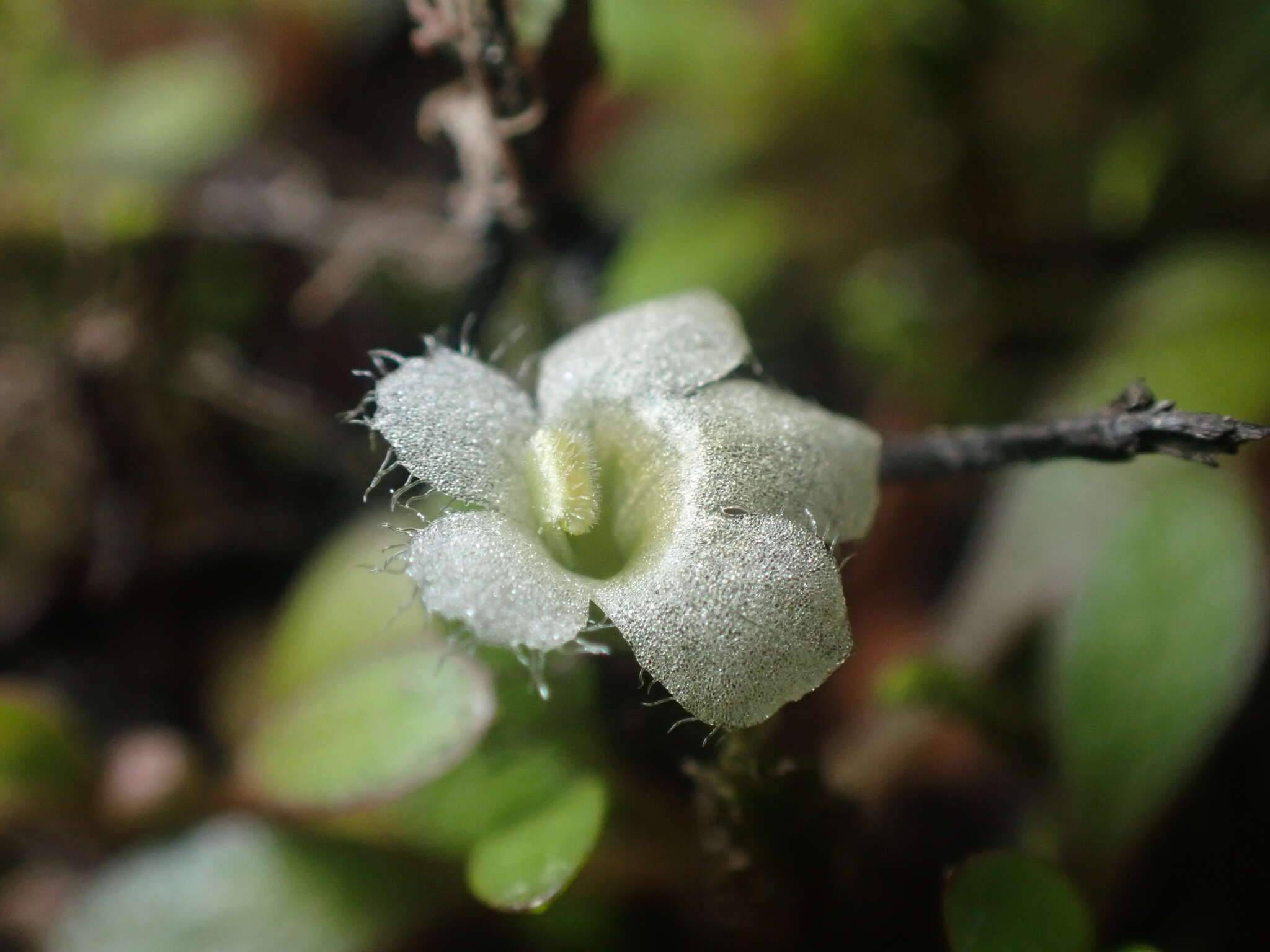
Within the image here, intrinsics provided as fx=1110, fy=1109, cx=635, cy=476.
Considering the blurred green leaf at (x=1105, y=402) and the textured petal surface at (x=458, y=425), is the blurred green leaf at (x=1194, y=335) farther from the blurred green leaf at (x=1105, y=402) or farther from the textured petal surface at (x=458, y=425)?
the textured petal surface at (x=458, y=425)

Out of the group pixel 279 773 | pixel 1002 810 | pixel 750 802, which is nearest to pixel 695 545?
pixel 750 802

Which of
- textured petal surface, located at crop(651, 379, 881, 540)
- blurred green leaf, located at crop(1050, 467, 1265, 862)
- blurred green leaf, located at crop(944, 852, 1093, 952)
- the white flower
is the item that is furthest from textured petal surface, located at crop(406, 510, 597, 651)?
blurred green leaf, located at crop(1050, 467, 1265, 862)

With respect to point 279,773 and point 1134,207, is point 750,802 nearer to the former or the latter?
point 279,773

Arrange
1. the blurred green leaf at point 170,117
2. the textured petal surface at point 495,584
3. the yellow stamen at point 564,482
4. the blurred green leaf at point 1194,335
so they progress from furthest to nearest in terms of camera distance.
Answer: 1. the blurred green leaf at point 170,117
2. the blurred green leaf at point 1194,335
3. the yellow stamen at point 564,482
4. the textured petal surface at point 495,584

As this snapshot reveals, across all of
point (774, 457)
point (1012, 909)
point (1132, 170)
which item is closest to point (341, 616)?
point (774, 457)

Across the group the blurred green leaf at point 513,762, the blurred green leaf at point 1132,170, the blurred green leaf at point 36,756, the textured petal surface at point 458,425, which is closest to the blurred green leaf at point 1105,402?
the blurred green leaf at point 1132,170

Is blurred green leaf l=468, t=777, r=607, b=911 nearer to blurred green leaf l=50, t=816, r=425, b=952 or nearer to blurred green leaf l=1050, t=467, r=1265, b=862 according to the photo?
blurred green leaf l=50, t=816, r=425, b=952
